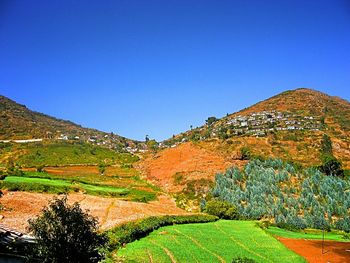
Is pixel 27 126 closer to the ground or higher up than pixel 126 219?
higher up

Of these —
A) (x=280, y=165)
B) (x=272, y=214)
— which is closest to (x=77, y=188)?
(x=272, y=214)

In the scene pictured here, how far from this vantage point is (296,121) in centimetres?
10381

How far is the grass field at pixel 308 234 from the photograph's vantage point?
42.4 meters

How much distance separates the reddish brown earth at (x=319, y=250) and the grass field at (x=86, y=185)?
77.7 feet

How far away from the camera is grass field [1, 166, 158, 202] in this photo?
44078 millimetres

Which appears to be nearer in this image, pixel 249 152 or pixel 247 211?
pixel 247 211

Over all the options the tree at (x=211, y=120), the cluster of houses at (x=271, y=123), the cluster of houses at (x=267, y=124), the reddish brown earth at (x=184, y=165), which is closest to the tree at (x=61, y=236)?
the reddish brown earth at (x=184, y=165)

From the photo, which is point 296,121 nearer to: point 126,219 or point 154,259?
point 126,219

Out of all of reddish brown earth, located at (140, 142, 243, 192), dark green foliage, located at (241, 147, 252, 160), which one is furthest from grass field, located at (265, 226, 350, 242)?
dark green foliage, located at (241, 147, 252, 160)

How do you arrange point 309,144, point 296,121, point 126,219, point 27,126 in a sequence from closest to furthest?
1. point 126,219
2. point 309,144
3. point 296,121
4. point 27,126

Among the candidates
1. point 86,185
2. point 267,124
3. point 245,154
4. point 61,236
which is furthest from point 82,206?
point 267,124

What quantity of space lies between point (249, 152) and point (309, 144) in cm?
1548

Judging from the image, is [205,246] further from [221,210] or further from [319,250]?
[221,210]

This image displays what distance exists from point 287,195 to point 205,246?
27.2 metres
